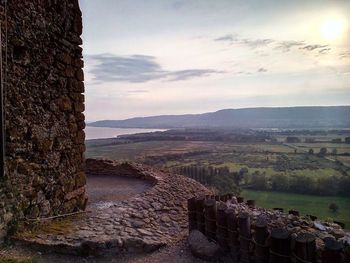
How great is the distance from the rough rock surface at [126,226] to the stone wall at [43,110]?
432 mm

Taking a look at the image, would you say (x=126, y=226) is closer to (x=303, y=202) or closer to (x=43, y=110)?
(x=43, y=110)

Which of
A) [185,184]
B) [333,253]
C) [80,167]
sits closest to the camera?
[333,253]

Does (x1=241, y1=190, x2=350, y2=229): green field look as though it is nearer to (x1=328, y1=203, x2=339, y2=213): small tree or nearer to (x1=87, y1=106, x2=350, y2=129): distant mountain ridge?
(x1=328, y1=203, x2=339, y2=213): small tree

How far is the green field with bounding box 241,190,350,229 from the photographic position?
2644cm

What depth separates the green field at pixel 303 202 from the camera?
26.4m

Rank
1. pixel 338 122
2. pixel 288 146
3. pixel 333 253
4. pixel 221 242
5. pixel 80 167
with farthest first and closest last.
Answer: pixel 338 122, pixel 288 146, pixel 80 167, pixel 221 242, pixel 333 253

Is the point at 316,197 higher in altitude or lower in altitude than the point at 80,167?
lower

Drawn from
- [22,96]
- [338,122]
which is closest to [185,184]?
[22,96]

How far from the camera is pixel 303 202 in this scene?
30953mm

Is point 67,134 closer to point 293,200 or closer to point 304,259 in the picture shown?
point 304,259

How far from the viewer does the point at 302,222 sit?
540 cm

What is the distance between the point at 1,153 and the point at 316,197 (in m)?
33.0

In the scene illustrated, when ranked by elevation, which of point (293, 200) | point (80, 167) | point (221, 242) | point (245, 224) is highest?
point (80, 167)

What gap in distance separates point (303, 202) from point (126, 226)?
28440 millimetres
